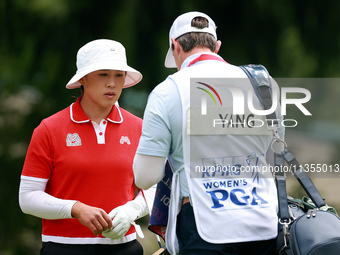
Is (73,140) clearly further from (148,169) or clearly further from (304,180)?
(304,180)

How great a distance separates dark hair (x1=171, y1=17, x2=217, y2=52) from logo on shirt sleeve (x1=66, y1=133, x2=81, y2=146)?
0.42 m

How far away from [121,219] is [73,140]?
0.27 metres

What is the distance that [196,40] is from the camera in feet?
5.13

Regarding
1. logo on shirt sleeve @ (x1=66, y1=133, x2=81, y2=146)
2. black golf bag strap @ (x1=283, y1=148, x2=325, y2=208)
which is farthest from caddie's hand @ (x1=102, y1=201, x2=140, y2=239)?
black golf bag strap @ (x1=283, y1=148, x2=325, y2=208)

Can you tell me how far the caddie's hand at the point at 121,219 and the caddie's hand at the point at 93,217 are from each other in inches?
1.1

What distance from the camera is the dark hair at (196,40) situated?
5.13 feet

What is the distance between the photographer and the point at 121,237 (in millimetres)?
1737

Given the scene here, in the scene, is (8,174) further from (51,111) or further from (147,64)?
(147,64)

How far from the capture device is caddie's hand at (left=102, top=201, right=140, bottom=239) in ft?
5.50

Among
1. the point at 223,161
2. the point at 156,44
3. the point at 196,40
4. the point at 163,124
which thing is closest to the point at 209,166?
the point at 223,161

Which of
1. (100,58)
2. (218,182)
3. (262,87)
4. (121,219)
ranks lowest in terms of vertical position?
(121,219)

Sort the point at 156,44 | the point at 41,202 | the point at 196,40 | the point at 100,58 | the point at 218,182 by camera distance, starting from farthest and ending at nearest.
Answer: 1. the point at 156,44
2. the point at 100,58
3. the point at 41,202
4. the point at 196,40
5. the point at 218,182

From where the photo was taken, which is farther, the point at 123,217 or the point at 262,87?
the point at 123,217

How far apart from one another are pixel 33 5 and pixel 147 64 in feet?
1.75
